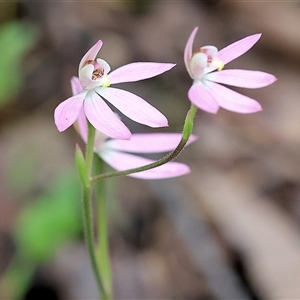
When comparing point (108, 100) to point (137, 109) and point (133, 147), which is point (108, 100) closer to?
point (137, 109)

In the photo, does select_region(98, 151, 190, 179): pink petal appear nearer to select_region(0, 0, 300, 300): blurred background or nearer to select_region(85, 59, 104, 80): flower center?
select_region(85, 59, 104, 80): flower center

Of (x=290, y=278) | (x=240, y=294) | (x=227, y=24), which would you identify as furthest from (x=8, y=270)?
(x=227, y=24)

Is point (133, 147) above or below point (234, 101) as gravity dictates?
below

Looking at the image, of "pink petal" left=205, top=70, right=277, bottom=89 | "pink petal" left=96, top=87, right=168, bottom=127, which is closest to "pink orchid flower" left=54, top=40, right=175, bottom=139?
"pink petal" left=96, top=87, right=168, bottom=127

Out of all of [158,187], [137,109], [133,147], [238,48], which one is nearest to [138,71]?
[137,109]

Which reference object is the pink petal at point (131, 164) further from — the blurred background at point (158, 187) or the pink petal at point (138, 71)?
the blurred background at point (158, 187)

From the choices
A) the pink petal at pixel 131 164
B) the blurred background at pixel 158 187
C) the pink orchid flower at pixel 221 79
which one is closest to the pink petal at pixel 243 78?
the pink orchid flower at pixel 221 79

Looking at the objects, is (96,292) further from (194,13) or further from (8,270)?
(194,13)
